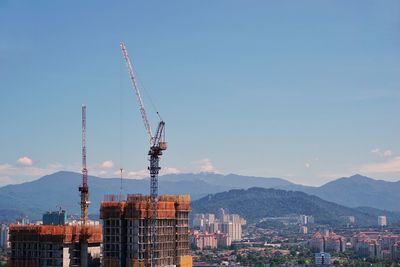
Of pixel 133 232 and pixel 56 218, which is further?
pixel 56 218

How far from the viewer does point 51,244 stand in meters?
41.8

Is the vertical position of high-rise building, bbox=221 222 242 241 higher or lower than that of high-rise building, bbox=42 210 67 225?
lower

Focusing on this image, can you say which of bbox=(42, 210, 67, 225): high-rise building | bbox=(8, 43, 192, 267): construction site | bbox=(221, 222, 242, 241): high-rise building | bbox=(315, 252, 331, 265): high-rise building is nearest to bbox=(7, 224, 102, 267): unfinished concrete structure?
bbox=(8, 43, 192, 267): construction site

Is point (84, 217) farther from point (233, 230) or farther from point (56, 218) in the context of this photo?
point (233, 230)

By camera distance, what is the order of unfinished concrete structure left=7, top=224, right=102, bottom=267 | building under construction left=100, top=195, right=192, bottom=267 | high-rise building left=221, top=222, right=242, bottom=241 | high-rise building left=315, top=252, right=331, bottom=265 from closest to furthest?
unfinished concrete structure left=7, top=224, right=102, bottom=267 → building under construction left=100, top=195, right=192, bottom=267 → high-rise building left=315, top=252, right=331, bottom=265 → high-rise building left=221, top=222, right=242, bottom=241

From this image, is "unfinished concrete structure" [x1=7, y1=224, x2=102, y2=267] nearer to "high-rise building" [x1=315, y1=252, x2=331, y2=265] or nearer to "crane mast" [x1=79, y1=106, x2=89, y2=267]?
"crane mast" [x1=79, y1=106, x2=89, y2=267]

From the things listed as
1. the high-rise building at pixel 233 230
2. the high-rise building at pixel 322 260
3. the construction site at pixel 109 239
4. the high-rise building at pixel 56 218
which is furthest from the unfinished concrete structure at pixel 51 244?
the high-rise building at pixel 233 230

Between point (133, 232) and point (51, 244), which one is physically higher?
point (133, 232)

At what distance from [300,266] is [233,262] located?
1723cm

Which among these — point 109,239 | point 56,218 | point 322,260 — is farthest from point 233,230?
point 109,239

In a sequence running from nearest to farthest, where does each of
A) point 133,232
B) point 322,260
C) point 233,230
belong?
point 133,232 < point 322,260 < point 233,230

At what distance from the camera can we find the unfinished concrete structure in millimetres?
41688

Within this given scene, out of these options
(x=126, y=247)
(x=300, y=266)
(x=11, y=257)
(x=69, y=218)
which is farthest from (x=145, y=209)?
(x=300, y=266)

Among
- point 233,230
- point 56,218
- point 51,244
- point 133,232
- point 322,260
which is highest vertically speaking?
point 56,218
